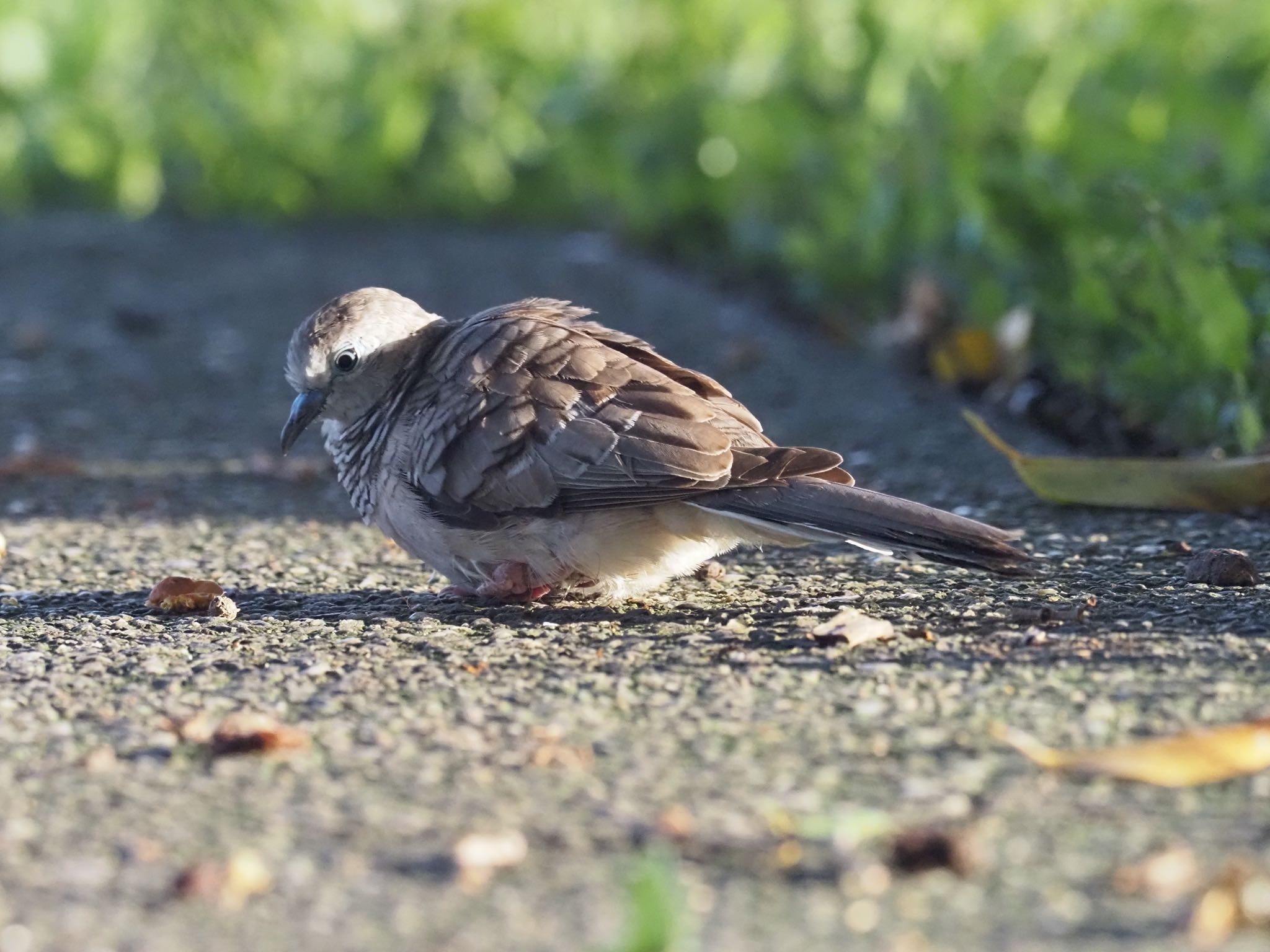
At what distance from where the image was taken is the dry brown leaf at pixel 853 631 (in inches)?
144

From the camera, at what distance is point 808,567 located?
4.53 metres

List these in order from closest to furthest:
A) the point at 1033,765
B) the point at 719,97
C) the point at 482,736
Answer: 1. the point at 1033,765
2. the point at 482,736
3. the point at 719,97

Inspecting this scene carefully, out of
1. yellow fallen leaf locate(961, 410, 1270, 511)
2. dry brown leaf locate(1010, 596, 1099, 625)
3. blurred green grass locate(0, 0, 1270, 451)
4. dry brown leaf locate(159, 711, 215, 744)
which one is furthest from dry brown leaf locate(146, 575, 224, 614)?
blurred green grass locate(0, 0, 1270, 451)

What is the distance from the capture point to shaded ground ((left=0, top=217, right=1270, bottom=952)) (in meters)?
2.48

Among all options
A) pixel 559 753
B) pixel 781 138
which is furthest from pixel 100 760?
pixel 781 138

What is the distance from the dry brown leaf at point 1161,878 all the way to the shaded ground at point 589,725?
27 mm

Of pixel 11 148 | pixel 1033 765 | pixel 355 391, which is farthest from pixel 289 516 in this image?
pixel 11 148

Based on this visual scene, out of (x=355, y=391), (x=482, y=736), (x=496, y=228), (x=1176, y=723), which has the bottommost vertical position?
(x=482, y=736)

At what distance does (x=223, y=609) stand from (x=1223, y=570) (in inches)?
96.2

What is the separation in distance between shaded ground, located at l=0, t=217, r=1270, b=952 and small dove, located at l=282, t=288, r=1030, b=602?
0.55ft

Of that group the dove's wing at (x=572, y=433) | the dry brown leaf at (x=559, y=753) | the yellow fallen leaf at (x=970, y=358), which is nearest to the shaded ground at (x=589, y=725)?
the dry brown leaf at (x=559, y=753)

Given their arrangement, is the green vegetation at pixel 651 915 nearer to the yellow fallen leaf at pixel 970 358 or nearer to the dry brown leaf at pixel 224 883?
the dry brown leaf at pixel 224 883

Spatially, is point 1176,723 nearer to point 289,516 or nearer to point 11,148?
point 289,516

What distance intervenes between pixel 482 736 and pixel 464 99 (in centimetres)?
777
